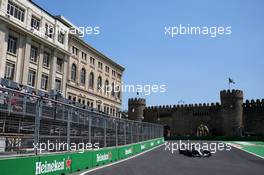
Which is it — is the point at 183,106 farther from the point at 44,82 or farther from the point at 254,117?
the point at 44,82

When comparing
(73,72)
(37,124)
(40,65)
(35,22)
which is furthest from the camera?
(73,72)

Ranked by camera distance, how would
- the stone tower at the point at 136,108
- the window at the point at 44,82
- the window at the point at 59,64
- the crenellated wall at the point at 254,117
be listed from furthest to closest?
the stone tower at the point at 136,108, the crenellated wall at the point at 254,117, the window at the point at 59,64, the window at the point at 44,82

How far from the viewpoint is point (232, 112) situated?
3017 inches

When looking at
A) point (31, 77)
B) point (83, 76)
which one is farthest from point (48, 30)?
point (83, 76)

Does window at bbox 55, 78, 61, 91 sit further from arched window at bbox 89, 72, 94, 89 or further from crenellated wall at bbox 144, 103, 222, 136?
crenellated wall at bbox 144, 103, 222, 136

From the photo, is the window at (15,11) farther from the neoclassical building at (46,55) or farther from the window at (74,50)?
the window at (74,50)

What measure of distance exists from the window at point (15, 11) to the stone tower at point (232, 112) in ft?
189

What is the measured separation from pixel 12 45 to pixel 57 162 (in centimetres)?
2779

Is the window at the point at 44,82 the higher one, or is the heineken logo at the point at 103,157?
the window at the point at 44,82

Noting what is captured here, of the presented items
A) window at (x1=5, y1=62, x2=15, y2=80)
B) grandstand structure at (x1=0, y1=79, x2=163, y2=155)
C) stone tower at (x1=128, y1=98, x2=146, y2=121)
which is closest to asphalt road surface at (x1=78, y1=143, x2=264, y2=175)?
grandstand structure at (x1=0, y1=79, x2=163, y2=155)

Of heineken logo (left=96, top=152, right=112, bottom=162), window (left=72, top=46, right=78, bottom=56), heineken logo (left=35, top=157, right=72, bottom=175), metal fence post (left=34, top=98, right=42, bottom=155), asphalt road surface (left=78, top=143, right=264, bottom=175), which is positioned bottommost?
asphalt road surface (left=78, top=143, right=264, bottom=175)

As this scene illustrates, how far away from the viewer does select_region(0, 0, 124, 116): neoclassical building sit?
33938 mm

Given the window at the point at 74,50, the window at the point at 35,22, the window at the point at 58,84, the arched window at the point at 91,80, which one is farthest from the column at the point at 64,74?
the arched window at the point at 91,80

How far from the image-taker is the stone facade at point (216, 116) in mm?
75019
